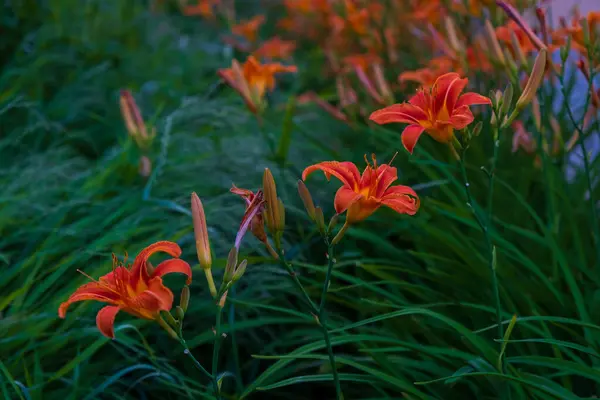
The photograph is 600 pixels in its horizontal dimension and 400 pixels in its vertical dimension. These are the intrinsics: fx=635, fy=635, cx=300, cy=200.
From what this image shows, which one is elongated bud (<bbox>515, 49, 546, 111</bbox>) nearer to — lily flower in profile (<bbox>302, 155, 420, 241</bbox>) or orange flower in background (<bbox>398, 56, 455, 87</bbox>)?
lily flower in profile (<bbox>302, 155, 420, 241</bbox>)

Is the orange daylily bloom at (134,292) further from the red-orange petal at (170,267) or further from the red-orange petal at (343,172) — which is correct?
the red-orange petal at (343,172)

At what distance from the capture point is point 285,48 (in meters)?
3.37

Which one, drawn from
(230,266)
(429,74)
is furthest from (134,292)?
(429,74)

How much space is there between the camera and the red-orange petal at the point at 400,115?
3.26ft

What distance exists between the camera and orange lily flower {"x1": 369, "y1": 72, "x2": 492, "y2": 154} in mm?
968

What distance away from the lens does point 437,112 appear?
1.04 m

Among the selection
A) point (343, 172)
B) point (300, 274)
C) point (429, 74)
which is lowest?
point (300, 274)

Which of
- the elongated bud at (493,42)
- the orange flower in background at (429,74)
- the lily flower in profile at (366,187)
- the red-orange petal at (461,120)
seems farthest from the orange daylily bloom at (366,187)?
the orange flower in background at (429,74)

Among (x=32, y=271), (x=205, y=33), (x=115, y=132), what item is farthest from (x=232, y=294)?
(x=205, y=33)

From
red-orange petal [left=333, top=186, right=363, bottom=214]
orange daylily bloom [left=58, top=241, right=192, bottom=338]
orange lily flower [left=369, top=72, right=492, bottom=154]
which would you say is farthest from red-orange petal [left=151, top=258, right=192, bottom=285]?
orange lily flower [left=369, top=72, right=492, bottom=154]

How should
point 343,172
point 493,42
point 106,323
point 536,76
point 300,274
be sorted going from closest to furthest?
point 106,323 → point 343,172 → point 536,76 → point 493,42 → point 300,274

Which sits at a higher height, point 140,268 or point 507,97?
point 507,97

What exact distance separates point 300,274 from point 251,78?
2.07 ft

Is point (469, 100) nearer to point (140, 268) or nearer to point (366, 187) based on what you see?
point (366, 187)
